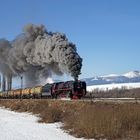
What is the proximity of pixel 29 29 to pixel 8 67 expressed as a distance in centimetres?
1301

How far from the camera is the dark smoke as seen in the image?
50156mm

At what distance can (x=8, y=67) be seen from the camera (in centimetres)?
8038

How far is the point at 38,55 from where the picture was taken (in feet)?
203

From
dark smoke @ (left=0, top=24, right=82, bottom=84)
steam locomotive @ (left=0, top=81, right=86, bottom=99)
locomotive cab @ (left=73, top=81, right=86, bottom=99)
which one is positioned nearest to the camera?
locomotive cab @ (left=73, top=81, right=86, bottom=99)

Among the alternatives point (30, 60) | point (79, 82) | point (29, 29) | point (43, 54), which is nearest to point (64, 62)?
point (79, 82)

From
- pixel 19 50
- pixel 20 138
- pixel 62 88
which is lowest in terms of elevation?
pixel 20 138

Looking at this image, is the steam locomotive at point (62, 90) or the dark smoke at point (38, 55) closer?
the steam locomotive at point (62, 90)

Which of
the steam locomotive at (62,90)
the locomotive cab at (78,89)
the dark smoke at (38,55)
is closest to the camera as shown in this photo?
the locomotive cab at (78,89)

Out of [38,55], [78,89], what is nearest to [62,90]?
[78,89]

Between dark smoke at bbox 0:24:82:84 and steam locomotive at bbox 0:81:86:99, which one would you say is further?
dark smoke at bbox 0:24:82:84

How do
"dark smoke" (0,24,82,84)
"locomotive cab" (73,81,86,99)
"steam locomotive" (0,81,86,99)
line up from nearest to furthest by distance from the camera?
"locomotive cab" (73,81,86,99), "steam locomotive" (0,81,86,99), "dark smoke" (0,24,82,84)

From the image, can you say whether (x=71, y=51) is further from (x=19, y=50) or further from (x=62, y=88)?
(x=19, y=50)

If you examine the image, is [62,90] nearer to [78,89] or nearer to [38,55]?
[78,89]

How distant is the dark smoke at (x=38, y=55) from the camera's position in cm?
5016
